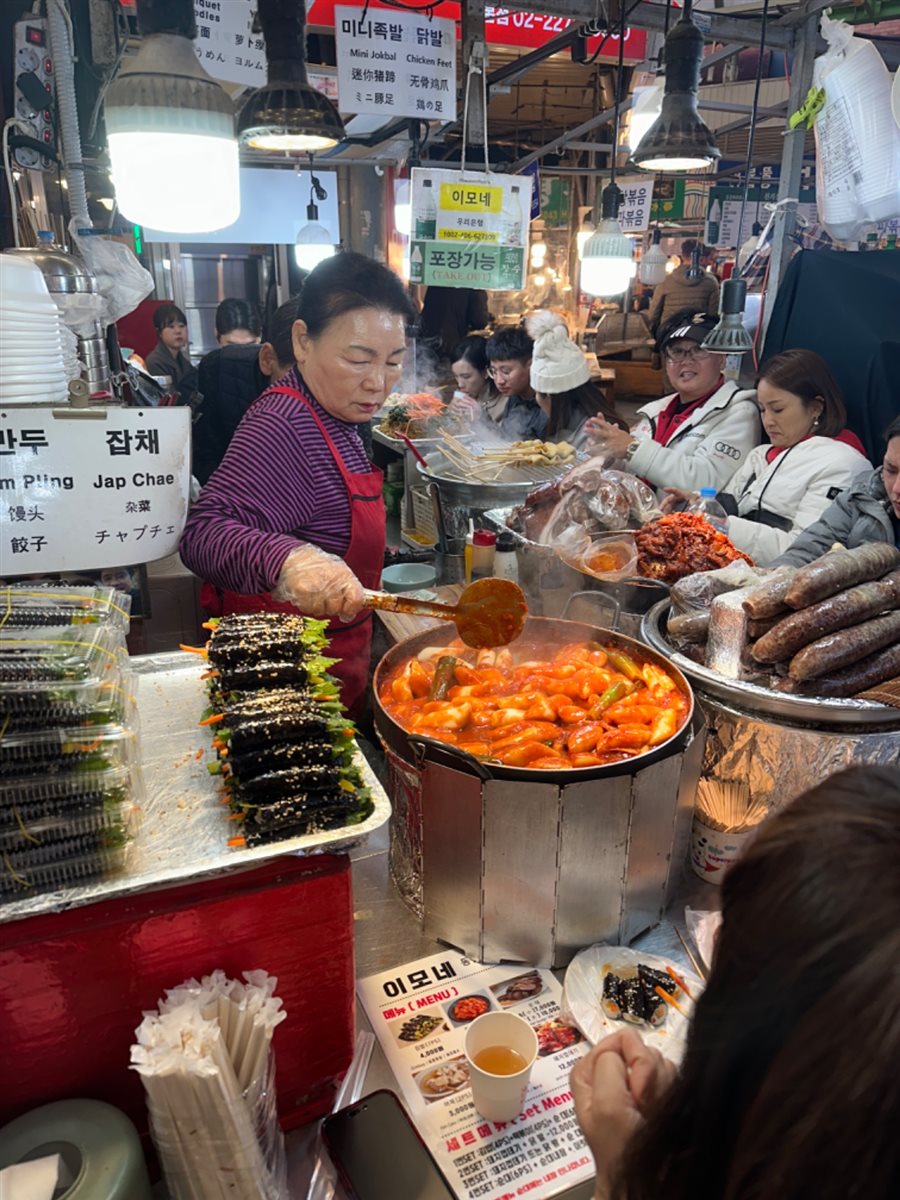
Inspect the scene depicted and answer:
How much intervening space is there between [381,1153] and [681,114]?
13.5 ft

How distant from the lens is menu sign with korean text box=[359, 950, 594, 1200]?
4.20 ft

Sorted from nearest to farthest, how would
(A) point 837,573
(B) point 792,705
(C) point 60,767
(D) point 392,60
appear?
(C) point 60,767, (B) point 792,705, (A) point 837,573, (D) point 392,60

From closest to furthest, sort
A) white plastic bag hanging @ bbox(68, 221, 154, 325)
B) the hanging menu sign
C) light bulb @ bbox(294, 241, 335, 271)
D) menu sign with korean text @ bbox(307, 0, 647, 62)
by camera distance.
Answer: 1. white plastic bag hanging @ bbox(68, 221, 154, 325)
2. the hanging menu sign
3. menu sign with korean text @ bbox(307, 0, 647, 62)
4. light bulb @ bbox(294, 241, 335, 271)

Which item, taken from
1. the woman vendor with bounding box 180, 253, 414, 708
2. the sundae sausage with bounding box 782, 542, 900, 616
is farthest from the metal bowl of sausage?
the woman vendor with bounding box 180, 253, 414, 708

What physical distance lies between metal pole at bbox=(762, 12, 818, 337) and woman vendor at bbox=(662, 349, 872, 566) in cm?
68

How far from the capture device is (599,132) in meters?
10.1

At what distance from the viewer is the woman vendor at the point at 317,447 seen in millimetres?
2406

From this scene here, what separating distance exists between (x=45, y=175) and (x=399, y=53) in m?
2.01

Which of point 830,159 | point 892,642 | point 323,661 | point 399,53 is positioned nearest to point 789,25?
point 830,159

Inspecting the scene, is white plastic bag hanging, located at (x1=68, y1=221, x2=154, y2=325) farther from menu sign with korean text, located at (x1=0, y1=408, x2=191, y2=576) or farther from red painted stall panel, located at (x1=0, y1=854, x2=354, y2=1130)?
red painted stall panel, located at (x1=0, y1=854, x2=354, y2=1130)

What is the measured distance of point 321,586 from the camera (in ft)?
6.71

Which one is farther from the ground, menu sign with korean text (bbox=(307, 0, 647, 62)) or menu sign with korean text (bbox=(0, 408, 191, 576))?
menu sign with korean text (bbox=(307, 0, 647, 62))

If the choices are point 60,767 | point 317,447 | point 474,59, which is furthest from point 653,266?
point 60,767

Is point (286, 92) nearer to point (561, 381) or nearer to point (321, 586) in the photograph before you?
point (321, 586)
